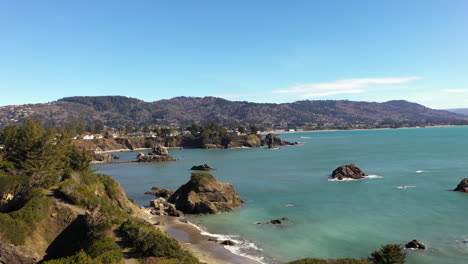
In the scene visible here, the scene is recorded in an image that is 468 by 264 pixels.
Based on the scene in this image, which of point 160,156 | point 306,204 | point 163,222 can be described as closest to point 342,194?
point 306,204

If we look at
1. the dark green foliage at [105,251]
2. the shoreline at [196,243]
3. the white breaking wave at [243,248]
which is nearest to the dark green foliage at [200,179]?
the shoreline at [196,243]

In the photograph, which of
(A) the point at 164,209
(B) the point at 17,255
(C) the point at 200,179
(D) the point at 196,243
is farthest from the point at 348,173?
(B) the point at 17,255

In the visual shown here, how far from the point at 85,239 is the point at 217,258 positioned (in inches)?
412

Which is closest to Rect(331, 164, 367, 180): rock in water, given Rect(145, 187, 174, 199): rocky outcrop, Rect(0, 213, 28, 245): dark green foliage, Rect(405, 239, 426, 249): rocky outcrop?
Rect(145, 187, 174, 199): rocky outcrop

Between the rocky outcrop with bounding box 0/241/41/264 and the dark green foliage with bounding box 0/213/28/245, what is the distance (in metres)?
0.73

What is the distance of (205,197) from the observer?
47.2m

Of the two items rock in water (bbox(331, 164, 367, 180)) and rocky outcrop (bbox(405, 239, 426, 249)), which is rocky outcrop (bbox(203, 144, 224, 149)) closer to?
rock in water (bbox(331, 164, 367, 180))

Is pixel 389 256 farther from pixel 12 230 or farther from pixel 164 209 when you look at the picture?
pixel 164 209

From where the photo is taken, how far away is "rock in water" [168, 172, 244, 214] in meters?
45.3

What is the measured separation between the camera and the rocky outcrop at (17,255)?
21.4 m

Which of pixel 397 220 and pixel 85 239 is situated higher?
pixel 85 239

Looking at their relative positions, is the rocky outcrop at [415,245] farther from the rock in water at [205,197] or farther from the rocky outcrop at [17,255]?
the rocky outcrop at [17,255]

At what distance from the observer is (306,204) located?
49062mm

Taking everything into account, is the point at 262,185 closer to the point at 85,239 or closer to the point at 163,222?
the point at 163,222
